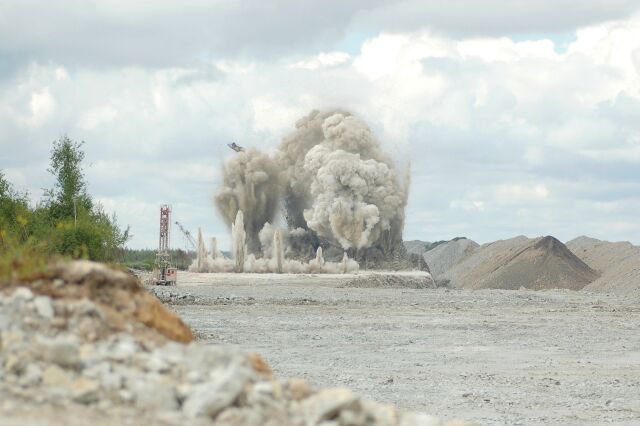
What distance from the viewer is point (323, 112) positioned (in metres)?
112

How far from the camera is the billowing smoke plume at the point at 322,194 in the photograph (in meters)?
102

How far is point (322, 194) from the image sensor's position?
104188 millimetres

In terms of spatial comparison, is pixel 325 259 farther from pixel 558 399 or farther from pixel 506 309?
pixel 558 399

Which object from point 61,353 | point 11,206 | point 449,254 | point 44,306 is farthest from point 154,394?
point 449,254

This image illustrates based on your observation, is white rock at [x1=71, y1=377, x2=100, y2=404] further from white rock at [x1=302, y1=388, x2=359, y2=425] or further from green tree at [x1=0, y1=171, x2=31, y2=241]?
green tree at [x1=0, y1=171, x2=31, y2=241]

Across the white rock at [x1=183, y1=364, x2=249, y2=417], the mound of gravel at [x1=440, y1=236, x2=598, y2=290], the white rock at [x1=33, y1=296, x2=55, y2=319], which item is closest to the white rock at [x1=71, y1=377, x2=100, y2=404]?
the white rock at [x1=183, y1=364, x2=249, y2=417]

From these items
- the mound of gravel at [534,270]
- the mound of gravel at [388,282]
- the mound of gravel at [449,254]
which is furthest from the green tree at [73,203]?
the mound of gravel at [449,254]

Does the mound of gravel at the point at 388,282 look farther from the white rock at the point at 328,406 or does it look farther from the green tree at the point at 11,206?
the white rock at the point at 328,406

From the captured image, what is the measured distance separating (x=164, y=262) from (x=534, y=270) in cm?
4020

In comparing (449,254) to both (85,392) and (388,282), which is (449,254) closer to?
(388,282)

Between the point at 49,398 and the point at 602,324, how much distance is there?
35.5m

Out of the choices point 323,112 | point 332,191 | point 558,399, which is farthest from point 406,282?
point 558,399

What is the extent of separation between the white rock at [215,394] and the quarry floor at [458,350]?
416 inches

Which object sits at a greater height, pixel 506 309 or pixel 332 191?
pixel 332 191
